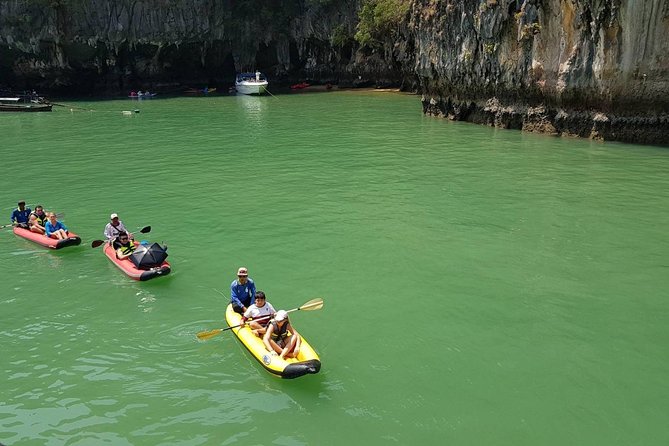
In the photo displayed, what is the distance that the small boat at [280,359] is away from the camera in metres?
8.88

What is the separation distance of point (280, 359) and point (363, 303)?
9.75 ft

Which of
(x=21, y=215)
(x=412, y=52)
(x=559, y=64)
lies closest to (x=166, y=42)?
(x=412, y=52)

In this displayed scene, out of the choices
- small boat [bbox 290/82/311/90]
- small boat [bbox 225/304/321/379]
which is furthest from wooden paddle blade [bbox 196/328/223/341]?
small boat [bbox 290/82/311/90]

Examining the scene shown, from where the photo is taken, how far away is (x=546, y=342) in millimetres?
10055

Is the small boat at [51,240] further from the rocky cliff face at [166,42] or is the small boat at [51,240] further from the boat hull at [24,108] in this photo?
the rocky cliff face at [166,42]

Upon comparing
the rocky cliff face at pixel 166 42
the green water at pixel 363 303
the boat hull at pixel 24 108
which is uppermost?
the rocky cliff face at pixel 166 42

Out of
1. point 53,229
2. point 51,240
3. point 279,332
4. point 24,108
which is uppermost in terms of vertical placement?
point 24,108

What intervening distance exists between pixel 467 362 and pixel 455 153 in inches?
687

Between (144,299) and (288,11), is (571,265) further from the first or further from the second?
(288,11)

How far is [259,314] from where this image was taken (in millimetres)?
10391

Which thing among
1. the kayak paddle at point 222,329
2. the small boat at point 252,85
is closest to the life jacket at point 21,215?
the kayak paddle at point 222,329

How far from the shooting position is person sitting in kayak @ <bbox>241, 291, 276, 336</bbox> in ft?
33.6

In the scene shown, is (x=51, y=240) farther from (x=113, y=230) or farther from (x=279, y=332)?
(x=279, y=332)

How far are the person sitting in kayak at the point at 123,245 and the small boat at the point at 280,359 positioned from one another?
484 centimetres
